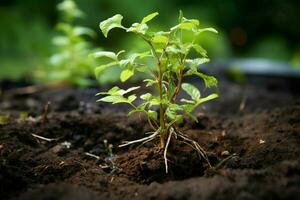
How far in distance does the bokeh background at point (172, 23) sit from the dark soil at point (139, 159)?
2144 mm

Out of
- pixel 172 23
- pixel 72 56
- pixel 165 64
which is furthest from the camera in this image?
pixel 172 23

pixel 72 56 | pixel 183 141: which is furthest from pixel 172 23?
pixel 183 141

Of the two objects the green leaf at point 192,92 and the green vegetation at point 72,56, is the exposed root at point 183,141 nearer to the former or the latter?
the green leaf at point 192,92

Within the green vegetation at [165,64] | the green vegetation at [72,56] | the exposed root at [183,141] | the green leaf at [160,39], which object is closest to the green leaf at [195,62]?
the green vegetation at [165,64]

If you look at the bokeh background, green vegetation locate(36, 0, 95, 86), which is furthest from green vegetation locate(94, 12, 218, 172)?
the bokeh background

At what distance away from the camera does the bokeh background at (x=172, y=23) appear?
4.38 m

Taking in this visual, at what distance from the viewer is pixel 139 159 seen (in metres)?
1.56

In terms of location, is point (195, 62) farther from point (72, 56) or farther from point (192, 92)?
point (72, 56)

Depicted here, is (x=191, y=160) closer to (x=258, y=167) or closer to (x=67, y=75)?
(x=258, y=167)

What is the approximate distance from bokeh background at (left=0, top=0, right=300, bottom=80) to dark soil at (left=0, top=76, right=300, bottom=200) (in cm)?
214

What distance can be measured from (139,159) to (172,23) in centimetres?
313

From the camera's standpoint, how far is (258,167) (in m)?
1.45

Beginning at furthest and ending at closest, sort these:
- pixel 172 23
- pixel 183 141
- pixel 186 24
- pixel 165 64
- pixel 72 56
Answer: pixel 172 23 → pixel 72 56 → pixel 183 141 → pixel 165 64 → pixel 186 24

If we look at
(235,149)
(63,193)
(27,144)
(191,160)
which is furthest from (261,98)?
(63,193)
